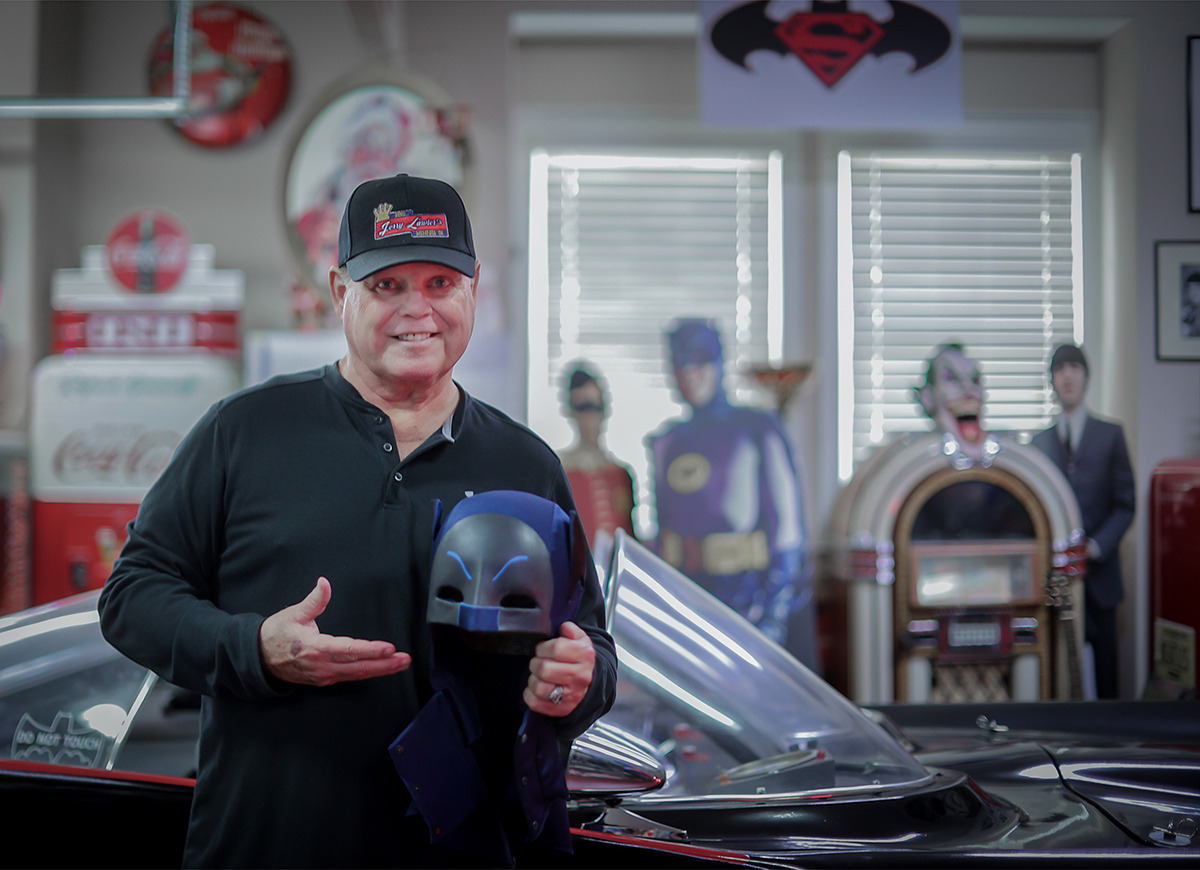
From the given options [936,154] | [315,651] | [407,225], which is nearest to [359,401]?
[407,225]

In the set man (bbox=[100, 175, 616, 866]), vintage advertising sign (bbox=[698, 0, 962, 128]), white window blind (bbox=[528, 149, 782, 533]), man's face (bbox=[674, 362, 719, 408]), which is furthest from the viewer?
white window blind (bbox=[528, 149, 782, 533])

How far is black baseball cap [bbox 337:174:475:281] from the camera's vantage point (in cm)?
106

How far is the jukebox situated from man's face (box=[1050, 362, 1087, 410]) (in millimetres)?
524

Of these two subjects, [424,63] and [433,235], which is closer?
[433,235]

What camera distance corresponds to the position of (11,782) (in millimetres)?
1237

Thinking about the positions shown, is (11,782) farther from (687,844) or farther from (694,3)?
(694,3)

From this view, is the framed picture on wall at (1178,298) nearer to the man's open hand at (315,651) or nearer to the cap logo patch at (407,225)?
the cap logo patch at (407,225)

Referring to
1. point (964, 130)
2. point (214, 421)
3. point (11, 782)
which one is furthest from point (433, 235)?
point (964, 130)

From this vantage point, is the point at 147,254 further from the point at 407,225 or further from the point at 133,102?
the point at 407,225

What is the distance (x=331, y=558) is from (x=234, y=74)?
124 inches

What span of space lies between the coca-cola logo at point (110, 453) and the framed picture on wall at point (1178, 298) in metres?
3.83

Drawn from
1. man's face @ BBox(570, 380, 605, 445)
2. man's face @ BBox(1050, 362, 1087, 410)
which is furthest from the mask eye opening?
man's face @ BBox(1050, 362, 1087, 410)

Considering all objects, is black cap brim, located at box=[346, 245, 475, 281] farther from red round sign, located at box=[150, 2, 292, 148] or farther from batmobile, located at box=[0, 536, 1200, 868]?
red round sign, located at box=[150, 2, 292, 148]

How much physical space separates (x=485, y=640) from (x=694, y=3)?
3362 mm
